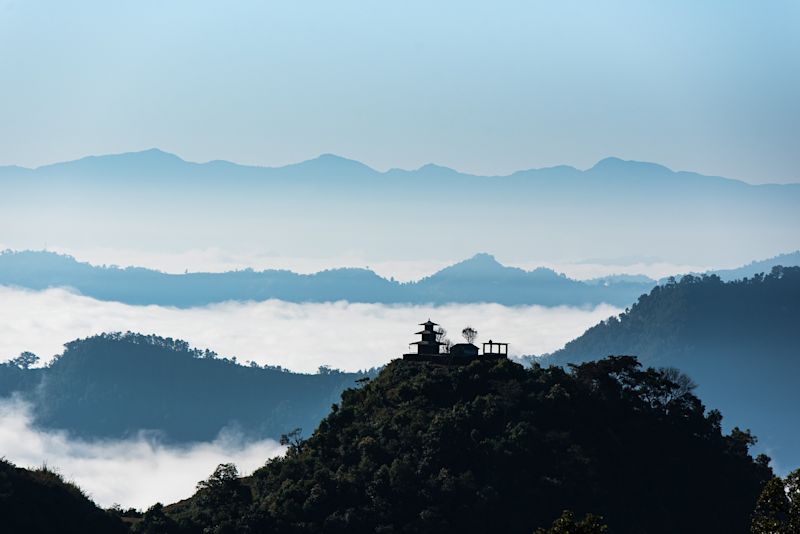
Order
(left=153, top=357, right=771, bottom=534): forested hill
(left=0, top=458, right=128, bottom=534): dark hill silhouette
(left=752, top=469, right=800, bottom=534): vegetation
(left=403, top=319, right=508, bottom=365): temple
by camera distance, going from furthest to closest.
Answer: (left=403, top=319, right=508, bottom=365): temple
(left=153, top=357, right=771, bottom=534): forested hill
(left=0, top=458, right=128, bottom=534): dark hill silhouette
(left=752, top=469, right=800, bottom=534): vegetation

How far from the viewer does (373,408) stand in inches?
6211

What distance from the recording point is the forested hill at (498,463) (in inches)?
5453

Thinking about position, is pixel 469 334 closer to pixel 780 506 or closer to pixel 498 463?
pixel 498 463

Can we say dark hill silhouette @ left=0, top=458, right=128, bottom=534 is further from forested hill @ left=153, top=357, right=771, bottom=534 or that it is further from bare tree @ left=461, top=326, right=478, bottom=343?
bare tree @ left=461, top=326, right=478, bottom=343

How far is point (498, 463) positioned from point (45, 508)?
46.3 m

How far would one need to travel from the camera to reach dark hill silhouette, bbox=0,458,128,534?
129625 millimetres

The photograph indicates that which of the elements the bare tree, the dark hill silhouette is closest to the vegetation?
the dark hill silhouette

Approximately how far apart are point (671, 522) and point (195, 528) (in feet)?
164

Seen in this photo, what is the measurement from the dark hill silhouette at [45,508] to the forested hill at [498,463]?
8.95m

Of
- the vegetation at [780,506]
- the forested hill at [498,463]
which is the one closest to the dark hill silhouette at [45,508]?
the forested hill at [498,463]

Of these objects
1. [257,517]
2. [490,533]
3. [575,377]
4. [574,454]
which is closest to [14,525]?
[257,517]

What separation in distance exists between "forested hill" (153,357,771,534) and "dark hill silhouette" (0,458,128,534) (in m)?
8.95

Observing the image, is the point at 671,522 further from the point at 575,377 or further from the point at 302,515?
the point at 302,515

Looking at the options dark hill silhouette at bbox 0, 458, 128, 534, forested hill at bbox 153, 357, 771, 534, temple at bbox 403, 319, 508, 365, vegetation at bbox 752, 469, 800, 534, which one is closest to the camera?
vegetation at bbox 752, 469, 800, 534
